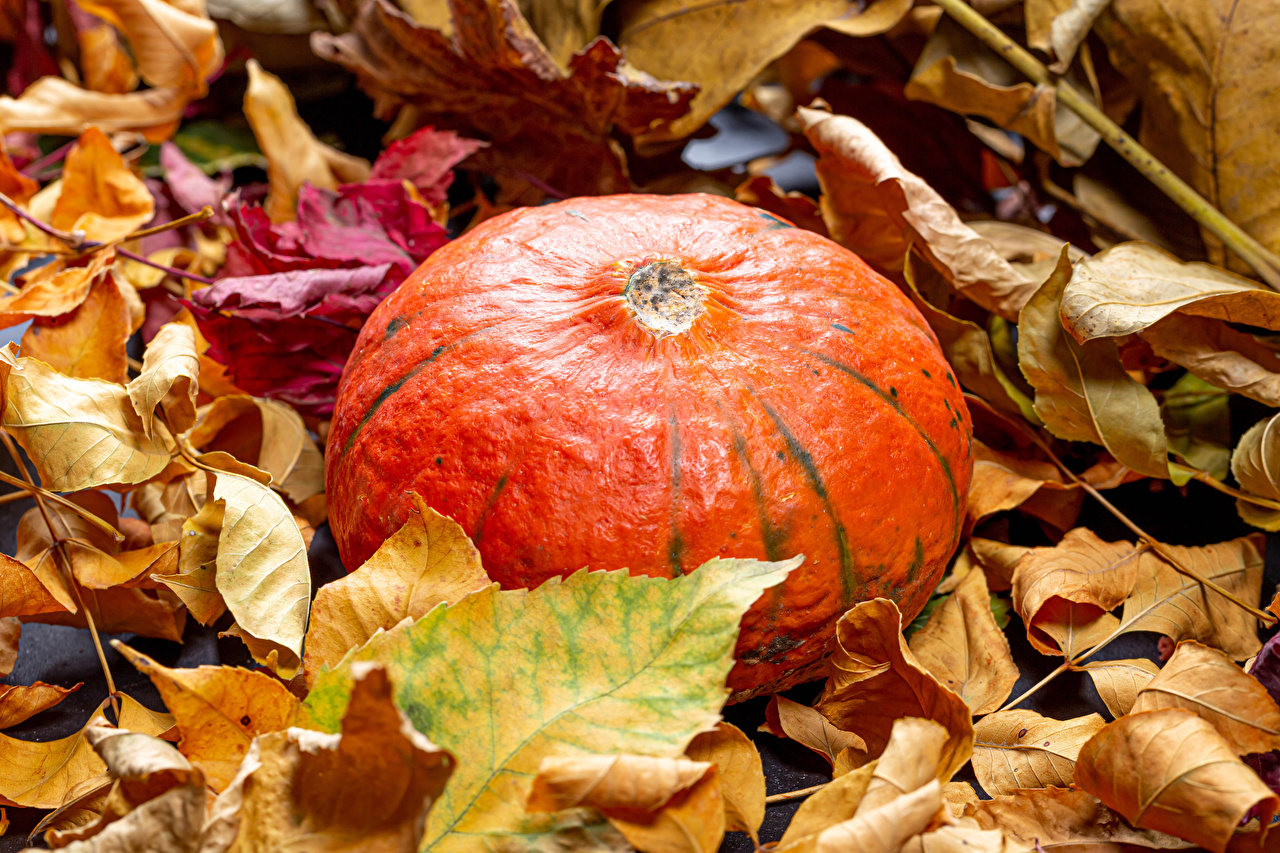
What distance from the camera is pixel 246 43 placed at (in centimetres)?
174

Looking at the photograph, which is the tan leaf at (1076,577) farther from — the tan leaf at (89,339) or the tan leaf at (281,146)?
the tan leaf at (281,146)

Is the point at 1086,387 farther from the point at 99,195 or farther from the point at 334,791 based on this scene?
the point at 99,195

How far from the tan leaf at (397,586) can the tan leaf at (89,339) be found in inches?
15.5

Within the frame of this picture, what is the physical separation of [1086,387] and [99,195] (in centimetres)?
119

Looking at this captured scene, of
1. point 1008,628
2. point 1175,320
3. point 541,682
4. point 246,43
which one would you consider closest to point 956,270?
point 1175,320

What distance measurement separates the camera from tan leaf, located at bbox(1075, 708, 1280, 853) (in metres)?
0.67

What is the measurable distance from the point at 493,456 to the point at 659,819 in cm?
31

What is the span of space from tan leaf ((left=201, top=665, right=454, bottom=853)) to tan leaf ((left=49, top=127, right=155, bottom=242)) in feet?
2.76

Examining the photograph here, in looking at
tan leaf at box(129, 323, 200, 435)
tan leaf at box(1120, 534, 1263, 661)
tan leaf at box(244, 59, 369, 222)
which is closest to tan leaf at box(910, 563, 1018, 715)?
tan leaf at box(1120, 534, 1263, 661)

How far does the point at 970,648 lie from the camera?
0.93 metres

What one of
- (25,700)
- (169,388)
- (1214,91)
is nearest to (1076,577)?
(1214,91)

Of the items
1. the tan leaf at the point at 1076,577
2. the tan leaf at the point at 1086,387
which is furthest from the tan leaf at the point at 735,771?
the tan leaf at the point at 1086,387

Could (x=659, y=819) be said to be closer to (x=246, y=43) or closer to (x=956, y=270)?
(x=956, y=270)

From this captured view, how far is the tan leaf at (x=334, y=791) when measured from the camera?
0.58 metres
